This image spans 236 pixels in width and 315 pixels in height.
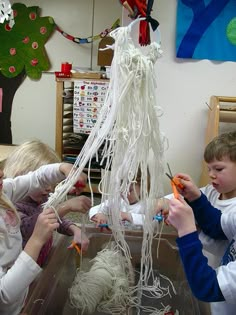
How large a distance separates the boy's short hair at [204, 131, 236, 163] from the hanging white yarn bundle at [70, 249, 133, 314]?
0.44 meters

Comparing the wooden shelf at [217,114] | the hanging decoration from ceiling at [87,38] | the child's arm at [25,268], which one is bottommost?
the child's arm at [25,268]

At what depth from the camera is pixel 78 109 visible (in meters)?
2.14

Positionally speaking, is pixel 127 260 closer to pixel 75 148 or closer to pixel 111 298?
pixel 111 298

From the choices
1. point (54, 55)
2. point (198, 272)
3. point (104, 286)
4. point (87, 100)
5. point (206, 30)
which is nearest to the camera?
point (198, 272)

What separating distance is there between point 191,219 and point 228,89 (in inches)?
46.2

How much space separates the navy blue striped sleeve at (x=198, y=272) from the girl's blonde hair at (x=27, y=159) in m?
0.58

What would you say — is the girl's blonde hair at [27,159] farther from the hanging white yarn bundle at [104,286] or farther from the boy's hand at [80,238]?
the hanging white yarn bundle at [104,286]

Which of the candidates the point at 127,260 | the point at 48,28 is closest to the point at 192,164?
the point at 127,260

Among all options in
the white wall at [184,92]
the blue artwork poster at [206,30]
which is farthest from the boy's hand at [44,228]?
the blue artwork poster at [206,30]

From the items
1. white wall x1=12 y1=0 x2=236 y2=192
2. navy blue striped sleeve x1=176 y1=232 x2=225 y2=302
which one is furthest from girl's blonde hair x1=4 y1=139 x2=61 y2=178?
white wall x1=12 y1=0 x2=236 y2=192

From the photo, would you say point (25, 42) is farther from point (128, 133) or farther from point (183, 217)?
point (183, 217)

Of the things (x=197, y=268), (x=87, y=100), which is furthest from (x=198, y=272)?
(x=87, y=100)

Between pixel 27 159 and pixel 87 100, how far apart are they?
1.10m

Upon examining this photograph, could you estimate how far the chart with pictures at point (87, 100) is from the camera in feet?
6.88
